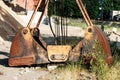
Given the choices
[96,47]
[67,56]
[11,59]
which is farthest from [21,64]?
[96,47]

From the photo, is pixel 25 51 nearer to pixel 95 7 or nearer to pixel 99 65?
pixel 99 65

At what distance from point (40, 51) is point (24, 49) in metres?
0.31

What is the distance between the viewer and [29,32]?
8.43m

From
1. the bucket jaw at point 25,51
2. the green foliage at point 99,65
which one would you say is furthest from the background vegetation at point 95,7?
the green foliage at point 99,65

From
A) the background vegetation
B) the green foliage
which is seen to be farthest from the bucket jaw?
the background vegetation

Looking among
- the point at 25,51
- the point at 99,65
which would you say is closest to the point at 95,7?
the point at 25,51

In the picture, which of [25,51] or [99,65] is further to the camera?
[25,51]

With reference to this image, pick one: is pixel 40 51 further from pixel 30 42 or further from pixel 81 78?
pixel 81 78

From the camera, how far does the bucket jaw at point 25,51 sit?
8.35 metres

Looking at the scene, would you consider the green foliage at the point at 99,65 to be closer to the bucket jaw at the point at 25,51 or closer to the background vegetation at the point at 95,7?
the bucket jaw at the point at 25,51

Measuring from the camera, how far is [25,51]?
8383 millimetres

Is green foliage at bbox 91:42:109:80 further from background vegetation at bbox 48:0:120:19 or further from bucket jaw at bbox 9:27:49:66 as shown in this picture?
background vegetation at bbox 48:0:120:19

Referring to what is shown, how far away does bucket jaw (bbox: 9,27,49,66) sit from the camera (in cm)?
835

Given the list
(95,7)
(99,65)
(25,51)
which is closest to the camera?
(99,65)
